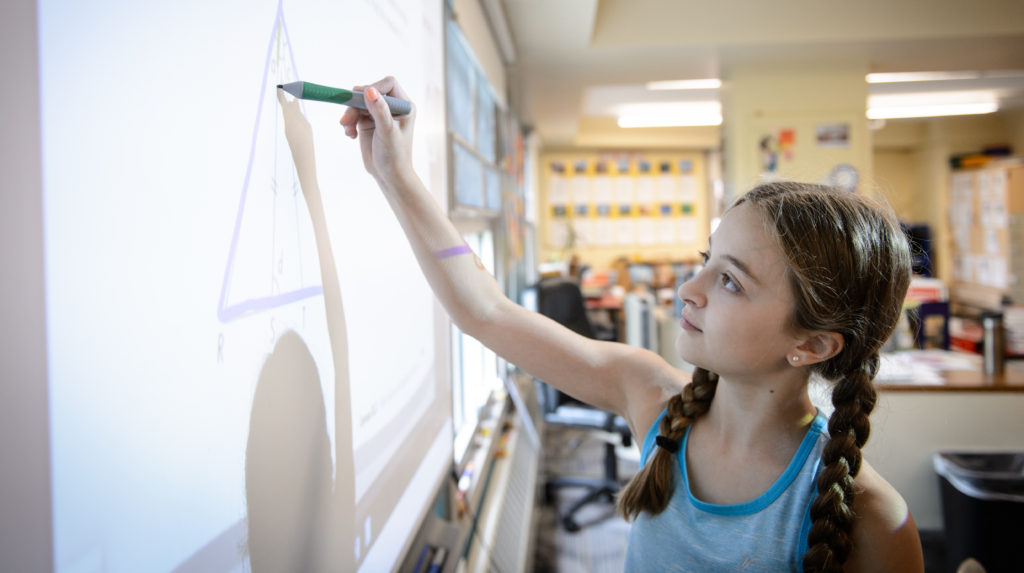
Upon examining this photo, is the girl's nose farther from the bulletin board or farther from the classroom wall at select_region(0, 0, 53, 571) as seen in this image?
the bulletin board

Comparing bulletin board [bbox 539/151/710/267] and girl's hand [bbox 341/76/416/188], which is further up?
bulletin board [bbox 539/151/710/267]

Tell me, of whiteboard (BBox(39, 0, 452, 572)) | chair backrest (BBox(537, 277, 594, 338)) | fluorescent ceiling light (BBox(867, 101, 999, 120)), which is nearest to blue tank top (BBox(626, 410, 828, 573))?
whiteboard (BBox(39, 0, 452, 572))

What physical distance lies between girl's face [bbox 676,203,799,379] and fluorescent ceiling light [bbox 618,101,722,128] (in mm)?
4526

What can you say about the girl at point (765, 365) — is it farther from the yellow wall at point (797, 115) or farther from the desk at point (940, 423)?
the yellow wall at point (797, 115)

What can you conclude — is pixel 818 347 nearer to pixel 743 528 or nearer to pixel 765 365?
pixel 765 365

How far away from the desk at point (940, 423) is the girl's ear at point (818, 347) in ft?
7.26

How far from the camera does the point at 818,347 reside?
90cm

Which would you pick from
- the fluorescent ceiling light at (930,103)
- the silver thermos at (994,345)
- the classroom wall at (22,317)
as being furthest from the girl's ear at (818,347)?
the fluorescent ceiling light at (930,103)

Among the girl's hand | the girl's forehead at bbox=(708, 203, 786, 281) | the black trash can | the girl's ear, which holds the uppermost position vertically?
the girl's hand

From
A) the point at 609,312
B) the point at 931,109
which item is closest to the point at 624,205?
the point at 609,312

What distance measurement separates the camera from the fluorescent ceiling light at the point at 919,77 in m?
4.26

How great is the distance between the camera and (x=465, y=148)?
77.3 inches

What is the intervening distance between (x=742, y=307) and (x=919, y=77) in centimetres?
470

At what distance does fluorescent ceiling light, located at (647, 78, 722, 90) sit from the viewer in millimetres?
4320
